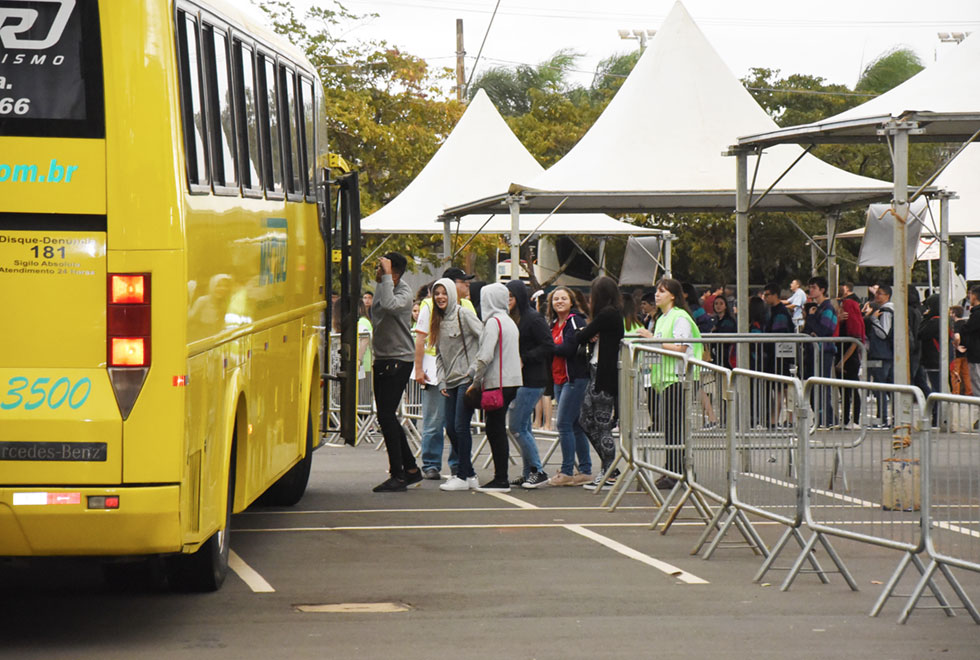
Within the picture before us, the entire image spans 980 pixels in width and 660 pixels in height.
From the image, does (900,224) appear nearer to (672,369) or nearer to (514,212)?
(672,369)

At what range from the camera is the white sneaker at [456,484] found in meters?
14.3

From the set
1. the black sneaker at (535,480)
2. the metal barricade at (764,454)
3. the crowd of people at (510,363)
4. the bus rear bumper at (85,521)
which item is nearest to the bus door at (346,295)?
the crowd of people at (510,363)

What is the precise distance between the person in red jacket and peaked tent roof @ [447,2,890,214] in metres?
1.42

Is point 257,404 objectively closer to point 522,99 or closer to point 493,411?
point 493,411

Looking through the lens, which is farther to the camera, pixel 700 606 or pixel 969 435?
pixel 700 606

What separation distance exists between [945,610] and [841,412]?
126 cm

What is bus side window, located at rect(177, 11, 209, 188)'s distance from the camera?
7461 mm

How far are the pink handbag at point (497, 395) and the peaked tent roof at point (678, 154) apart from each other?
22.7ft

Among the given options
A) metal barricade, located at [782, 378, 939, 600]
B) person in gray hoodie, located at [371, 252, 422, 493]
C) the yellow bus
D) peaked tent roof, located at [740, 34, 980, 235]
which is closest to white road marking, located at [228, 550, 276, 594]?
the yellow bus

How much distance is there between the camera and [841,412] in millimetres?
8953

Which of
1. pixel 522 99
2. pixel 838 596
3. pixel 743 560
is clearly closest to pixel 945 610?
pixel 838 596

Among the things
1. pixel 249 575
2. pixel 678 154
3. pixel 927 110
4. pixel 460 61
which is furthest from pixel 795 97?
pixel 249 575

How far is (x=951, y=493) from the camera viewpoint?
775cm

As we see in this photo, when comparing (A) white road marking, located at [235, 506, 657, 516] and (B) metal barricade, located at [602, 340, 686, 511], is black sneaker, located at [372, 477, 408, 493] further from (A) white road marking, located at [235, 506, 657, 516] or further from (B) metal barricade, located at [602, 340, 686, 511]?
(B) metal barricade, located at [602, 340, 686, 511]
